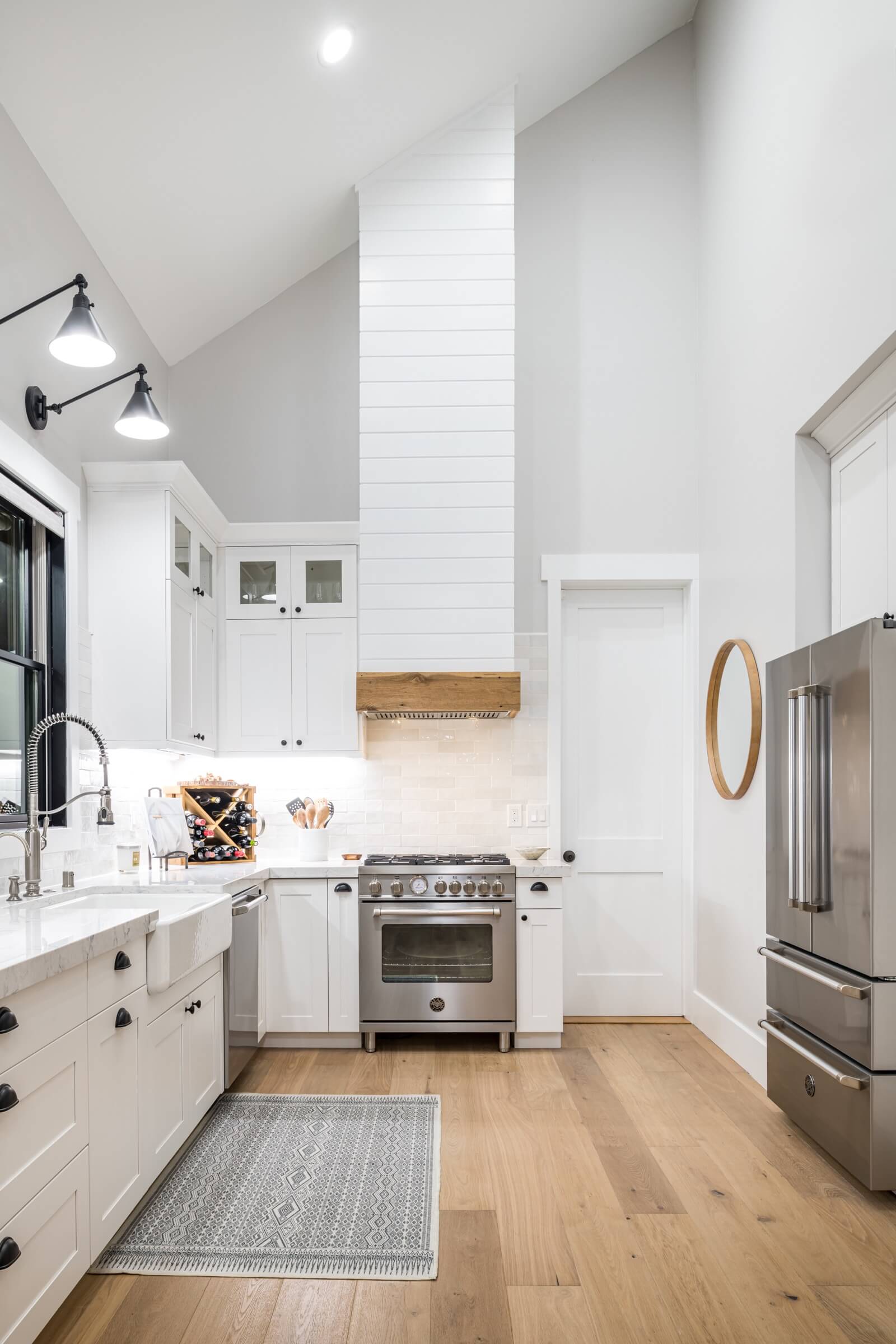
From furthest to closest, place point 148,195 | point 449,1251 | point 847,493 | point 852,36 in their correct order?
point 148,195 → point 847,493 → point 852,36 → point 449,1251

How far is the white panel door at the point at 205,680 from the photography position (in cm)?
404

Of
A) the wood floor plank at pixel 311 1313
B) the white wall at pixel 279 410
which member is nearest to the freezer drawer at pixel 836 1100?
the wood floor plank at pixel 311 1313

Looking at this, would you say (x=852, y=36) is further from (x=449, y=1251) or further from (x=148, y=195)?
(x=449, y=1251)

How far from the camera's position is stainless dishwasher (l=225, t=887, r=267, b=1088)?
11.1 ft

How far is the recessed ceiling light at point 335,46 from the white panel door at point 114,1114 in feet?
11.6

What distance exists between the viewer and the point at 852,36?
290 cm

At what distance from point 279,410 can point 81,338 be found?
2.27 metres

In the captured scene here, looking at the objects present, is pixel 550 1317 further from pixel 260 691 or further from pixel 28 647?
pixel 260 691

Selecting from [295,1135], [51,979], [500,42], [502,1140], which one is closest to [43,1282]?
[51,979]

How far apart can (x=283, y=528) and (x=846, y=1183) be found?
139 inches

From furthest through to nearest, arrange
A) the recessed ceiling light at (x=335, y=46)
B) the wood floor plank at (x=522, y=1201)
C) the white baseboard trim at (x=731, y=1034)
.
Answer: the white baseboard trim at (x=731, y=1034)
the recessed ceiling light at (x=335, y=46)
the wood floor plank at (x=522, y=1201)

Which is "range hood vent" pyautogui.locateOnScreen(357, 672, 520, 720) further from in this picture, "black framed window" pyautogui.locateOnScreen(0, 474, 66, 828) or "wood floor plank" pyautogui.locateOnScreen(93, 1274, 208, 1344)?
"wood floor plank" pyautogui.locateOnScreen(93, 1274, 208, 1344)

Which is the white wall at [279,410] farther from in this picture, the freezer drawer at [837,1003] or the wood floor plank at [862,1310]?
the wood floor plank at [862,1310]

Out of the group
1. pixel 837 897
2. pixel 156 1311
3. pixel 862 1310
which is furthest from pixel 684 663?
pixel 156 1311
